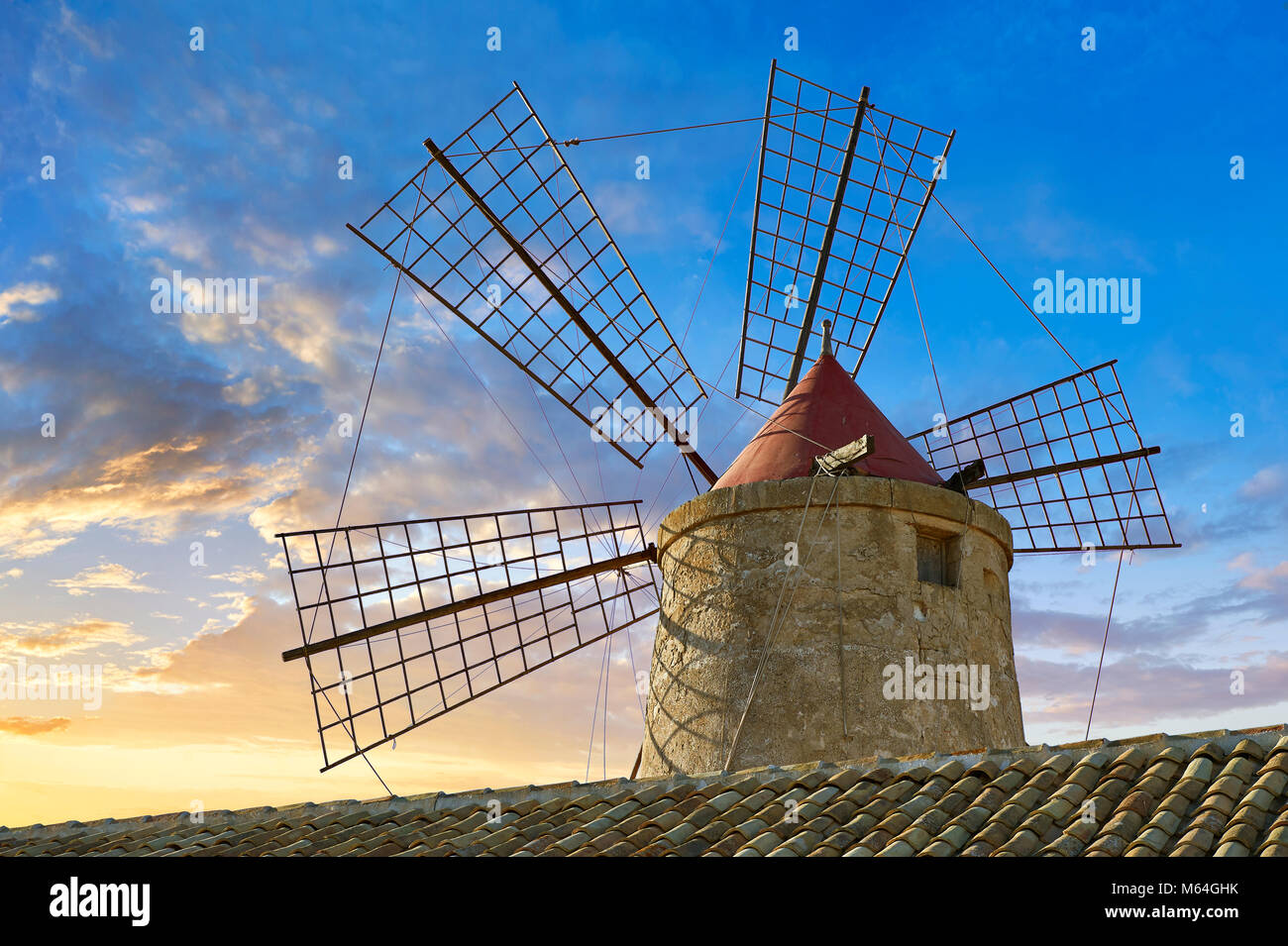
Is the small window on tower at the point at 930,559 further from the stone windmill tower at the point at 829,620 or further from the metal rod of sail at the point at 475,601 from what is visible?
the metal rod of sail at the point at 475,601

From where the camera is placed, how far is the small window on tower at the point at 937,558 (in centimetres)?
657

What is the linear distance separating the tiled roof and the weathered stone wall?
991mm

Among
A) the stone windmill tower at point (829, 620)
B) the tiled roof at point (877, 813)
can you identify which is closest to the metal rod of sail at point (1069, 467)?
the stone windmill tower at point (829, 620)

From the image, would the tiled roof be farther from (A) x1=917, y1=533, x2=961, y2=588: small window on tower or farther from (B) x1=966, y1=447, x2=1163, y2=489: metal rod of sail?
(B) x1=966, y1=447, x2=1163, y2=489: metal rod of sail

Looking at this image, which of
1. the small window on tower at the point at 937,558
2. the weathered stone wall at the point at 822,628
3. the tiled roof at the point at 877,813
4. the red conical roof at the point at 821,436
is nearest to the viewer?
the tiled roof at the point at 877,813

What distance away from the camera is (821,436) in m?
7.07

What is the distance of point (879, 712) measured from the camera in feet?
19.4

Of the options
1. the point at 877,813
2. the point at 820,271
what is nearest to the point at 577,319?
the point at 820,271

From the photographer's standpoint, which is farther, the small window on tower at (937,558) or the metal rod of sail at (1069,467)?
the metal rod of sail at (1069,467)

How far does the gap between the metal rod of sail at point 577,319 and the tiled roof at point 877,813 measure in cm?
356
